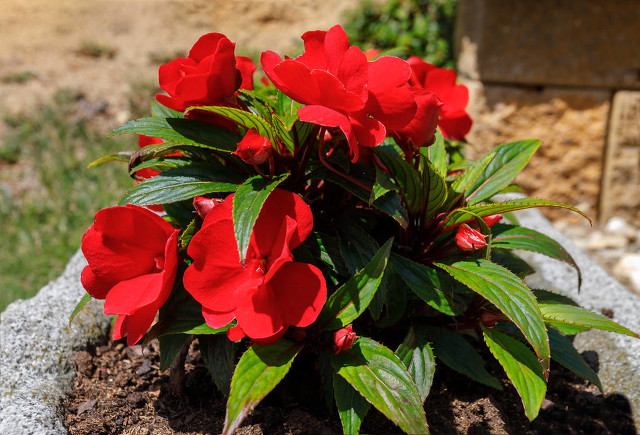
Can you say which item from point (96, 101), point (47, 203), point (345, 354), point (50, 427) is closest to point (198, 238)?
point (345, 354)

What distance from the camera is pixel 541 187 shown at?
3781 mm

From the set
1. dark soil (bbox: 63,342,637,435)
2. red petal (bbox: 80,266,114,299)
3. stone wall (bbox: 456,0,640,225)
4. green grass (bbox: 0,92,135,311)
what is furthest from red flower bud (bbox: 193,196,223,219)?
stone wall (bbox: 456,0,640,225)

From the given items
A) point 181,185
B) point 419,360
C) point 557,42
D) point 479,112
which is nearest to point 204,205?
point 181,185

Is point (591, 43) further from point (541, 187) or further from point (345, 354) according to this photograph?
point (345, 354)

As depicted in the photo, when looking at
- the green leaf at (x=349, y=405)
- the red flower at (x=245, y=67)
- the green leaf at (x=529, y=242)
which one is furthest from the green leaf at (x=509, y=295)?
the red flower at (x=245, y=67)

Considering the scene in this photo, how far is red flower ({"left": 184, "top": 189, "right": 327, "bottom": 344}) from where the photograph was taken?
103 cm

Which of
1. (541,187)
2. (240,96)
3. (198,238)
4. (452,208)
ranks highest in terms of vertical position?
(240,96)

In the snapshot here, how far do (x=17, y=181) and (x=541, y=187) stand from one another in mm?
3611

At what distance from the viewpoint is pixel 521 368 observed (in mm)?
1186

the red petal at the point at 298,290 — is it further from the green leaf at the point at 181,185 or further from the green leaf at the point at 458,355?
the green leaf at the point at 458,355

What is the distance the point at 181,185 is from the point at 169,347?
0.38 meters

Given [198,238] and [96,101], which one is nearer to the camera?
[198,238]

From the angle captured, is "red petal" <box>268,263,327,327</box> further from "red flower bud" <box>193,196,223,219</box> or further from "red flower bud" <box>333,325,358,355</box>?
"red flower bud" <box>193,196,223,219</box>

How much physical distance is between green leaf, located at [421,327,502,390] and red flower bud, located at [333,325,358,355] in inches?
13.2
